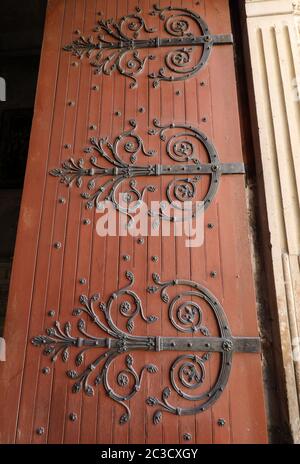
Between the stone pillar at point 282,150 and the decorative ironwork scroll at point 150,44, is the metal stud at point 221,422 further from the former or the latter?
the decorative ironwork scroll at point 150,44

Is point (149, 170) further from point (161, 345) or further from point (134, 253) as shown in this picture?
point (161, 345)

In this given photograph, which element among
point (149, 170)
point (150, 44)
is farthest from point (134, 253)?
point (150, 44)

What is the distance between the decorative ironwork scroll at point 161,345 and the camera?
1.31m

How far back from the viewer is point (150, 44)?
5.88 feet

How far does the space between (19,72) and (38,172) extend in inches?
71.9

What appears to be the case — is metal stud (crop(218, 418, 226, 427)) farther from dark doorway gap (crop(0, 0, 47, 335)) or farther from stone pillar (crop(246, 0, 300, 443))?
dark doorway gap (crop(0, 0, 47, 335))

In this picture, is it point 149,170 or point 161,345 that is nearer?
point 161,345

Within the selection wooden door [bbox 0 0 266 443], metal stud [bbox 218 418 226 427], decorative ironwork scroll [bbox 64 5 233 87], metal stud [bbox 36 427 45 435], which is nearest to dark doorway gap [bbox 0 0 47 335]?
wooden door [bbox 0 0 266 443]

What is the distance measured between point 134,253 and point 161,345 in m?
0.39

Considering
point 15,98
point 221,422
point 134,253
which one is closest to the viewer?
point 221,422

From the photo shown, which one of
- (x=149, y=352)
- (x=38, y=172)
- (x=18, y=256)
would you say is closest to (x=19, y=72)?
(x=38, y=172)

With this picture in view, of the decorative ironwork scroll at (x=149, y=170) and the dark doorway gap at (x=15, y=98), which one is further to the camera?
the dark doorway gap at (x=15, y=98)

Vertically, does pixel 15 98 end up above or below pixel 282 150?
above

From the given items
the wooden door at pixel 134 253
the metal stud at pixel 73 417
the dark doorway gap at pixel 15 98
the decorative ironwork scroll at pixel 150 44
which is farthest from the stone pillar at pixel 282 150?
the dark doorway gap at pixel 15 98
